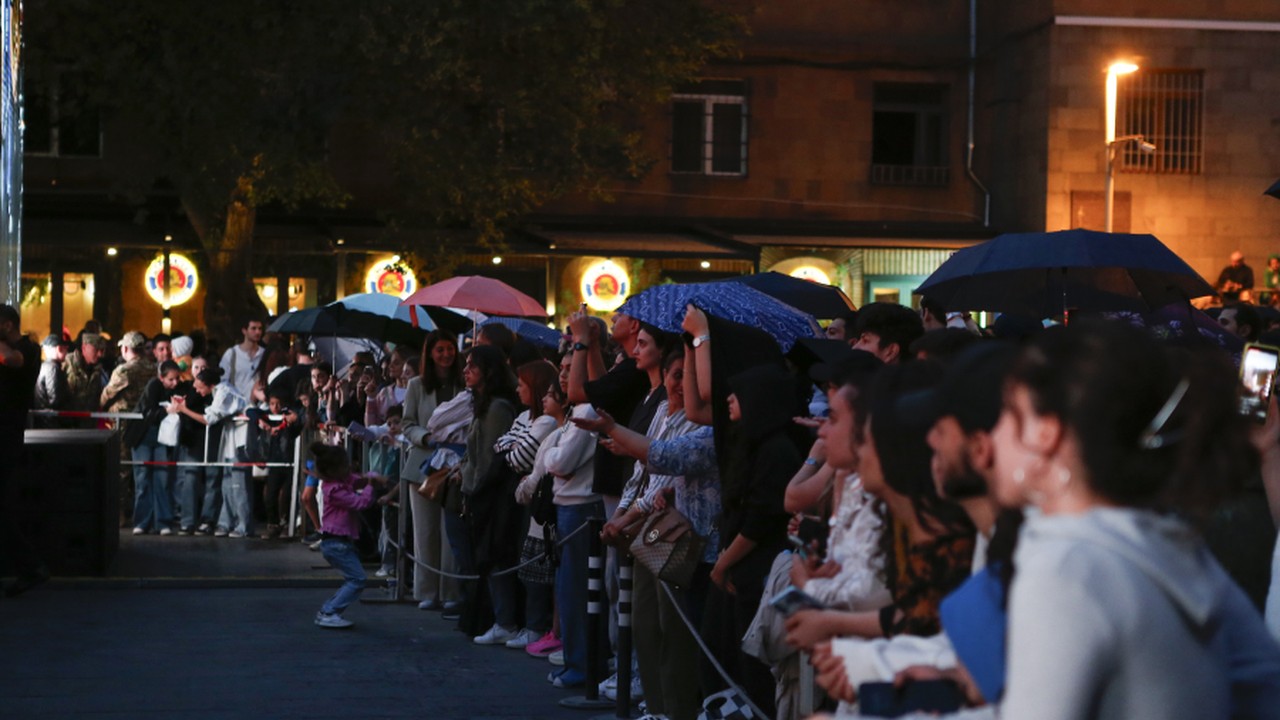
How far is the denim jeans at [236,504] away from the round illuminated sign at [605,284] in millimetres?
14266

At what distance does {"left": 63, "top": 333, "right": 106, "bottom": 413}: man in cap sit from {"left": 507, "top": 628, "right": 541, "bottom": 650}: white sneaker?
1016 centimetres

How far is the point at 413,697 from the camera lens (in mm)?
9625

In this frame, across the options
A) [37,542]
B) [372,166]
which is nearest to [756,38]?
[372,166]

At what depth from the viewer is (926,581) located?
157 inches

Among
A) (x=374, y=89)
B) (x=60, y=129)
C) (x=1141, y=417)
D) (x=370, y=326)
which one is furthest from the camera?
(x=60, y=129)

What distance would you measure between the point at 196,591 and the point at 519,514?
12.3ft

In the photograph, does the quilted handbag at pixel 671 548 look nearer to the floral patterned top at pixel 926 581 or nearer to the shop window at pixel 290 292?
the floral patterned top at pixel 926 581

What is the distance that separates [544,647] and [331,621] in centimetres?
189

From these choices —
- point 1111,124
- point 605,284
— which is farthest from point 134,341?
point 1111,124

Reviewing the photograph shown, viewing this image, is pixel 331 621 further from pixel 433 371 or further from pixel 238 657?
pixel 433 371

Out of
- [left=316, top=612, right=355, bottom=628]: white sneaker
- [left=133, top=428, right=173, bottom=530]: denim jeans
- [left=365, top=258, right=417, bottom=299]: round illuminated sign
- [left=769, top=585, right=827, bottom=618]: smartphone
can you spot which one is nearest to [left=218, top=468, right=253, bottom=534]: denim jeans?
[left=133, top=428, right=173, bottom=530]: denim jeans

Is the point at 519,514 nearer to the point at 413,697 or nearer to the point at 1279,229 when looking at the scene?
A: the point at 413,697

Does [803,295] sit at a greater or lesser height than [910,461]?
greater

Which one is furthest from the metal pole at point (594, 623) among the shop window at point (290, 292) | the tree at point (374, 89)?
the shop window at point (290, 292)
